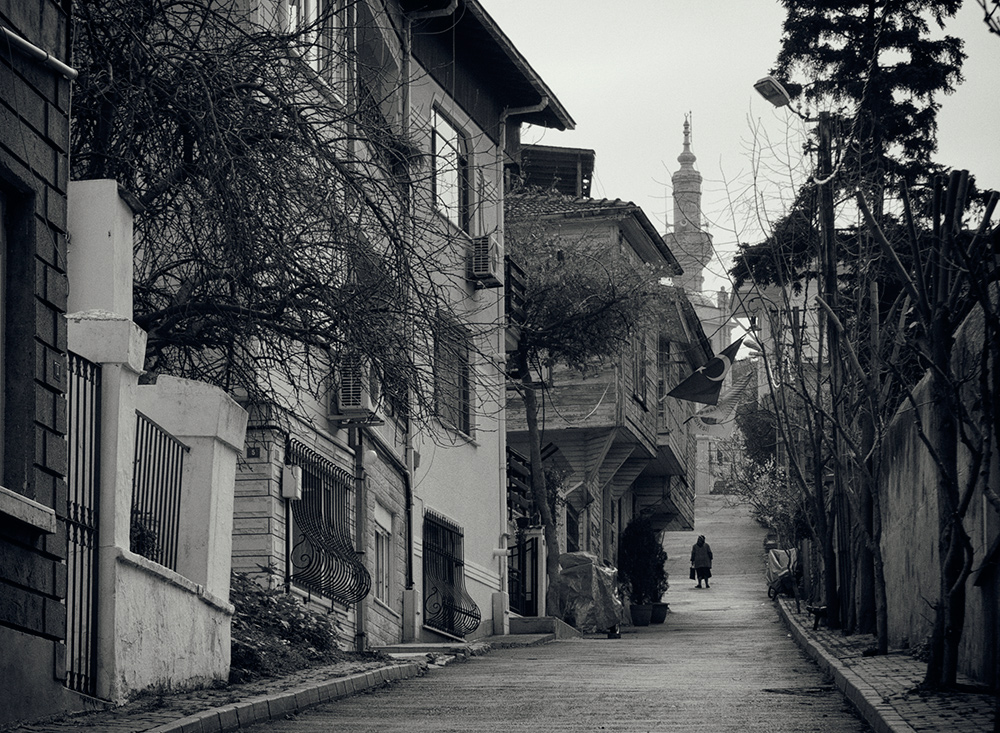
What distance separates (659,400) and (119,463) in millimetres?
29359

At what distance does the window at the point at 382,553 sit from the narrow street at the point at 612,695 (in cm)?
161

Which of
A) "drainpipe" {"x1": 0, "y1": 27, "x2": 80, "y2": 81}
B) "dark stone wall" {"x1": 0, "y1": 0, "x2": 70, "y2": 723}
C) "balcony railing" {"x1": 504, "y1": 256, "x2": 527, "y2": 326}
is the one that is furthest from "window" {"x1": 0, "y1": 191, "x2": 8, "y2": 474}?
"balcony railing" {"x1": 504, "y1": 256, "x2": 527, "y2": 326}

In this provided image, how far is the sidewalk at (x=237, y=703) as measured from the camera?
8133 millimetres

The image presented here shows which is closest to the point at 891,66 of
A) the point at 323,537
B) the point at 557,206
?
the point at 557,206

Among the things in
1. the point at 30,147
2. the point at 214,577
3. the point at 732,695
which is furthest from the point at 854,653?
the point at 30,147

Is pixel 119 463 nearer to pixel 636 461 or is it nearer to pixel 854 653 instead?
pixel 854 653

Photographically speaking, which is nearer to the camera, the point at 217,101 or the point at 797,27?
the point at 217,101

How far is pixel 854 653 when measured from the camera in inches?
580

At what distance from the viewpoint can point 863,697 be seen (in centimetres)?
957

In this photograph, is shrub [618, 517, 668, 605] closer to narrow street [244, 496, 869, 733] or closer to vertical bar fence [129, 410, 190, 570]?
narrow street [244, 496, 869, 733]

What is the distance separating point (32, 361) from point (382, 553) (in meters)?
11.4

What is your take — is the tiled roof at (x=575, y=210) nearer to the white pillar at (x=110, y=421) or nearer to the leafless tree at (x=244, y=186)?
the leafless tree at (x=244, y=186)

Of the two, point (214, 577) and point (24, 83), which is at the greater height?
point (24, 83)

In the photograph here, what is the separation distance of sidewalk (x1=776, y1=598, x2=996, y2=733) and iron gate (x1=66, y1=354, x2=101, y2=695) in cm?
456
